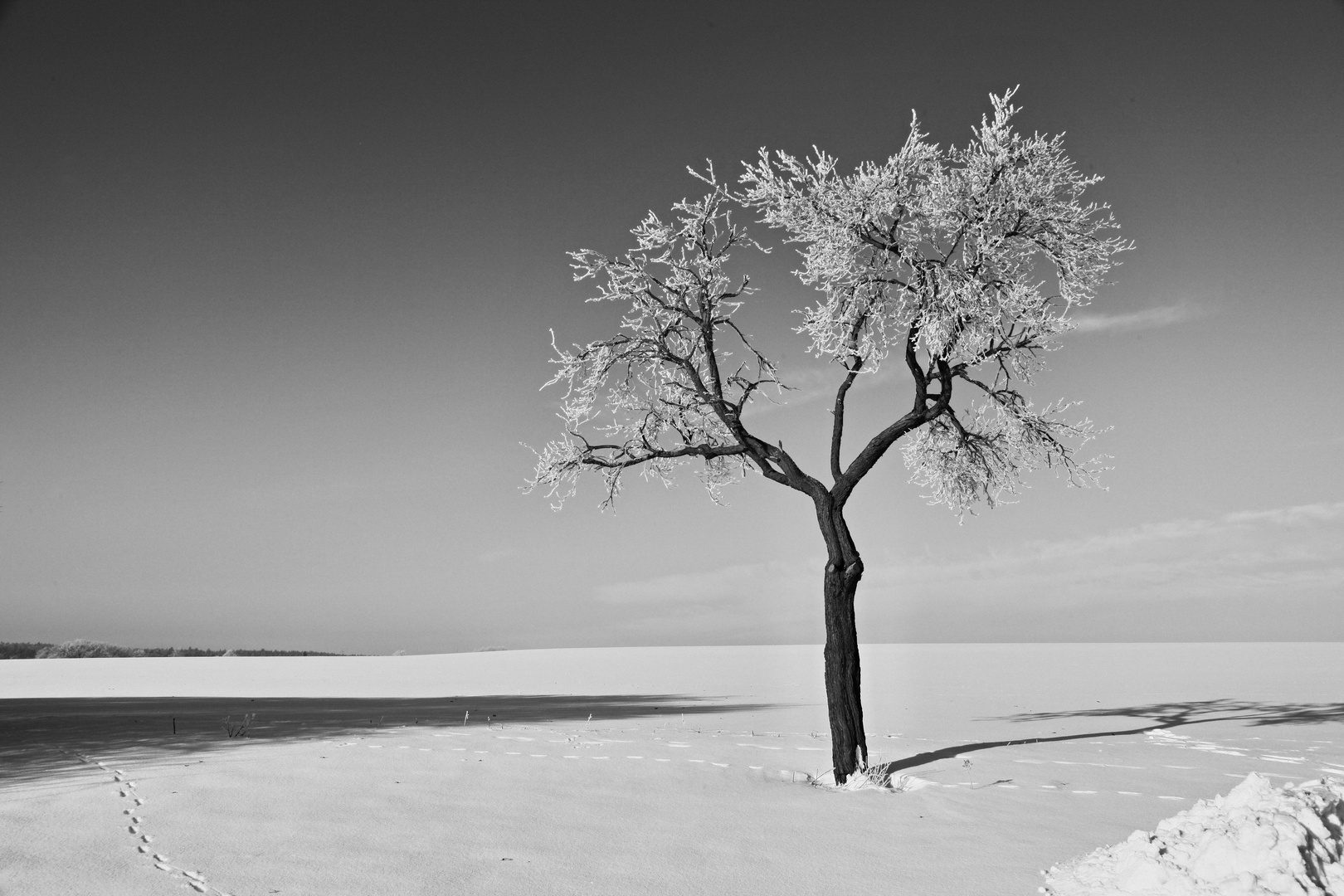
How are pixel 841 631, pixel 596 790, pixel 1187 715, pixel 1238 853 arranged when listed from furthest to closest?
1. pixel 1187 715
2. pixel 841 631
3. pixel 596 790
4. pixel 1238 853

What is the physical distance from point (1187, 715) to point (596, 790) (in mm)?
13473

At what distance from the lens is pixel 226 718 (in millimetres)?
14922

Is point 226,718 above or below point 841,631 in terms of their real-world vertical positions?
below

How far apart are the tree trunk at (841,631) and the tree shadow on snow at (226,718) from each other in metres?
5.14

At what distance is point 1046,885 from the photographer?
5602 mm

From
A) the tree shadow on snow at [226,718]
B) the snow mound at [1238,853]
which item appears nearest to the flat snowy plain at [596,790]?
the tree shadow on snow at [226,718]

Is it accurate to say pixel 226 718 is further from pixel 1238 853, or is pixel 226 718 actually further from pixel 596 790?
pixel 1238 853

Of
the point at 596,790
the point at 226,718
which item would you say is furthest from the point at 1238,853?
the point at 226,718

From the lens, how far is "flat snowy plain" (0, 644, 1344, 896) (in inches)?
227

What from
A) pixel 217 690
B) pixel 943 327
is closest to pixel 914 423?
Result: pixel 943 327

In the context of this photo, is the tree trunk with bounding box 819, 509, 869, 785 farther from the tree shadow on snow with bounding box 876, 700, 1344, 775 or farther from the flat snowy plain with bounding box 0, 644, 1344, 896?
the tree shadow on snow with bounding box 876, 700, 1344, 775

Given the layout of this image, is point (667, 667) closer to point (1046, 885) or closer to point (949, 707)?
point (949, 707)

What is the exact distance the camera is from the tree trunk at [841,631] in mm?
10047

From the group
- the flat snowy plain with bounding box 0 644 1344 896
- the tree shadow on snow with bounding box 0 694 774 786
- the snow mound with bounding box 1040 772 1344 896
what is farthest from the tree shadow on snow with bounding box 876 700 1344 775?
the snow mound with bounding box 1040 772 1344 896
